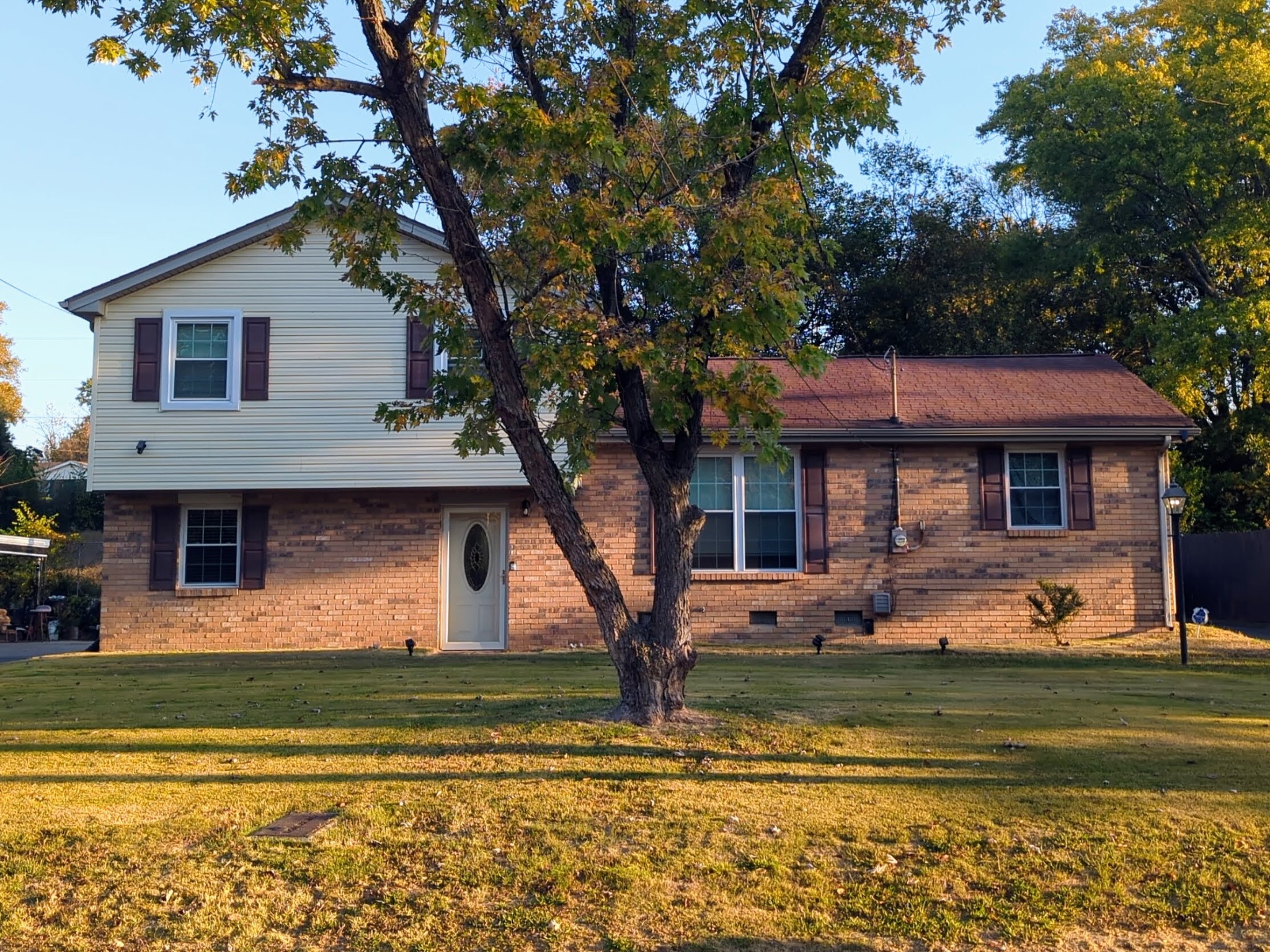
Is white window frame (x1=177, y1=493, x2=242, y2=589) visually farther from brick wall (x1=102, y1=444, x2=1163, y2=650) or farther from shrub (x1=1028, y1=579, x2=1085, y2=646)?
shrub (x1=1028, y1=579, x2=1085, y2=646)

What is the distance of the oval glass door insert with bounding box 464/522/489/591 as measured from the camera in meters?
17.2

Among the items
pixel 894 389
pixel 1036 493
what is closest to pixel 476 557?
pixel 894 389

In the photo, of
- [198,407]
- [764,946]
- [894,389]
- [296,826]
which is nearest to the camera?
[764,946]

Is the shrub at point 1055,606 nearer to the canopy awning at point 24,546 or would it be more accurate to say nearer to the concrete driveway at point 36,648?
the concrete driveway at point 36,648

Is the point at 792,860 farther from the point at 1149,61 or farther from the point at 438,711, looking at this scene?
the point at 1149,61

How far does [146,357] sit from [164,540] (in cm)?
273

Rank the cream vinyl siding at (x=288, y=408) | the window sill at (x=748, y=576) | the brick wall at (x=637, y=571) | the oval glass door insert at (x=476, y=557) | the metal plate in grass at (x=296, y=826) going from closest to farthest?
the metal plate in grass at (x=296, y=826), the cream vinyl siding at (x=288, y=408), the brick wall at (x=637, y=571), the window sill at (x=748, y=576), the oval glass door insert at (x=476, y=557)

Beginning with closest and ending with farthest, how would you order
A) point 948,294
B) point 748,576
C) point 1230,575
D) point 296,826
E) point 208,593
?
point 296,826 → point 208,593 → point 748,576 → point 1230,575 → point 948,294

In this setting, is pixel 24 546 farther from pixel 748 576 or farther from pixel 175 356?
pixel 748 576

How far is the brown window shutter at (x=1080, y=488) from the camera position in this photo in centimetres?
1705

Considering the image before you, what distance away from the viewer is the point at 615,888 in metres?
5.34

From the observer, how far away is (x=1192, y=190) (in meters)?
24.8

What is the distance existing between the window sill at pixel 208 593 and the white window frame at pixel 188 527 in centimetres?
3

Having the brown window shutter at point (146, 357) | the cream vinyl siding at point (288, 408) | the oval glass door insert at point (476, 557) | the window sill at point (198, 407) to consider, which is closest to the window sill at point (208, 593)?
the cream vinyl siding at point (288, 408)
